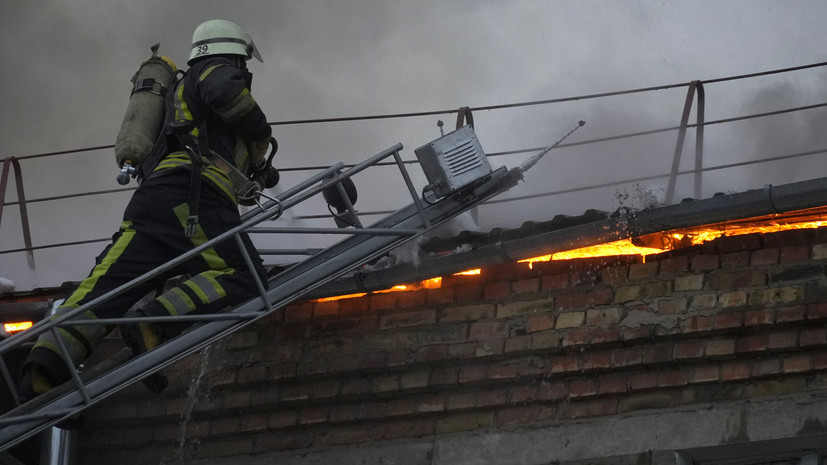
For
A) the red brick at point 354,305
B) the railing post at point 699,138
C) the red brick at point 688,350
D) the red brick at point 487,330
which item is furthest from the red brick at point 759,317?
the red brick at point 354,305

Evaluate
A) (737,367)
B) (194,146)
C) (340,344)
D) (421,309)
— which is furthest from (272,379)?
(737,367)

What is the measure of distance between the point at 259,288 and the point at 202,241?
0.50m

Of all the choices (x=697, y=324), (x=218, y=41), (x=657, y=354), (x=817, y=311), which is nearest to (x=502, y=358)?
(x=657, y=354)

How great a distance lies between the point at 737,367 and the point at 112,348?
12.5 ft

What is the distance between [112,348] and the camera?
801 cm

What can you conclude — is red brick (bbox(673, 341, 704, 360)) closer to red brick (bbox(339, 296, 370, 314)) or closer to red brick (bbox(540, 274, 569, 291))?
red brick (bbox(540, 274, 569, 291))

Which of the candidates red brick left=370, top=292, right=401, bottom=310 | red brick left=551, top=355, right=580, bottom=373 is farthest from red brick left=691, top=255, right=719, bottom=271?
red brick left=370, top=292, right=401, bottom=310

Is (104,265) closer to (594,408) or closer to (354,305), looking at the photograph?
(354,305)

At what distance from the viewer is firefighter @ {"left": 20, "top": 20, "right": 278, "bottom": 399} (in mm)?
6543

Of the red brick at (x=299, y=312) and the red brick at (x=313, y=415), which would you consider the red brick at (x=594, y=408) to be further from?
the red brick at (x=299, y=312)

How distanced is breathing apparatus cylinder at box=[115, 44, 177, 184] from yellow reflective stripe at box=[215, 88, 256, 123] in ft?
1.52

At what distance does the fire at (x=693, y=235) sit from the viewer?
22.1 ft

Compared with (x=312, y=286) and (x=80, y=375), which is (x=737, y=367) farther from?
(x=80, y=375)

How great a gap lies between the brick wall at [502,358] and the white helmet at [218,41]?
160 cm
